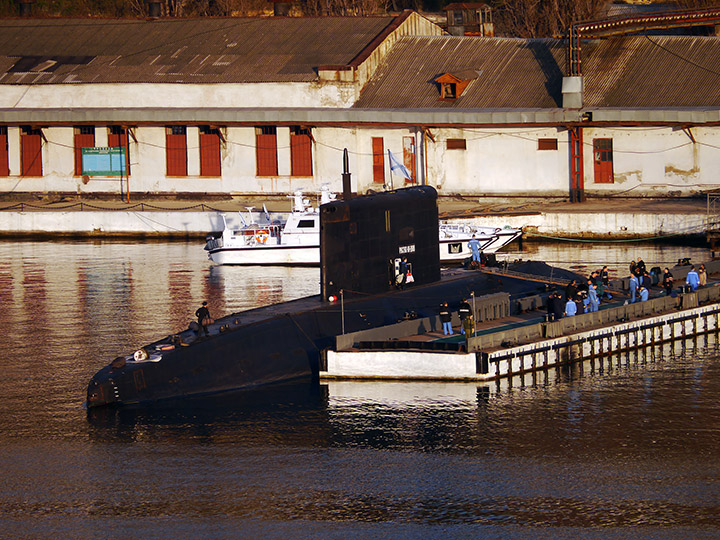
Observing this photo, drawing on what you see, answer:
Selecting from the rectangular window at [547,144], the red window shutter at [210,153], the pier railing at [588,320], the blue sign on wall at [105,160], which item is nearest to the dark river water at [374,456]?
the pier railing at [588,320]

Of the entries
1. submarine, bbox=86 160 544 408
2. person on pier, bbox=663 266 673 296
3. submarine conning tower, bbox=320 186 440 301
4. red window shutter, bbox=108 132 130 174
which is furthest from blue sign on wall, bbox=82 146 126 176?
person on pier, bbox=663 266 673 296

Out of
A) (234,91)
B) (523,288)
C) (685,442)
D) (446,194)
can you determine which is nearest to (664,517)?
(685,442)

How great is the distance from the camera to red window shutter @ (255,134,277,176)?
7700 centimetres

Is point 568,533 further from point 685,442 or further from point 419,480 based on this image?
point 685,442

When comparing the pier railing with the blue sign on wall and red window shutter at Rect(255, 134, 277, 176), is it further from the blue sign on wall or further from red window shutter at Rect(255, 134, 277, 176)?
the blue sign on wall

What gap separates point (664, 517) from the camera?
85.0 feet

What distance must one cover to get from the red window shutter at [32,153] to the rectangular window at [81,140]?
2.61 meters

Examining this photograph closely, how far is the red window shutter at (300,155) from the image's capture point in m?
76.5

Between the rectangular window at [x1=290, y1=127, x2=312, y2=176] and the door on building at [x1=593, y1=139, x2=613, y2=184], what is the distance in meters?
18.1

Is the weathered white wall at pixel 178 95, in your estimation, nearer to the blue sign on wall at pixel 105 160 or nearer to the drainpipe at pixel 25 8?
the blue sign on wall at pixel 105 160

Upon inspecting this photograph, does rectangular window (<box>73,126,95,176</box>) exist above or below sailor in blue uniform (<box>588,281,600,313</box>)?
above

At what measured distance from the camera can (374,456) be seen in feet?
99.6

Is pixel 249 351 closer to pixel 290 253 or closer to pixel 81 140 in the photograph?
pixel 290 253

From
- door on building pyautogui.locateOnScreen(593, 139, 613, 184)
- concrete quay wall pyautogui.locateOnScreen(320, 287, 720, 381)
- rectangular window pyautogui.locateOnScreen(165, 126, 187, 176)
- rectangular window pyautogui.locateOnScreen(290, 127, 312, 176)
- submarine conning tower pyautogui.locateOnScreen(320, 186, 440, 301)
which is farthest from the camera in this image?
rectangular window pyautogui.locateOnScreen(165, 126, 187, 176)
